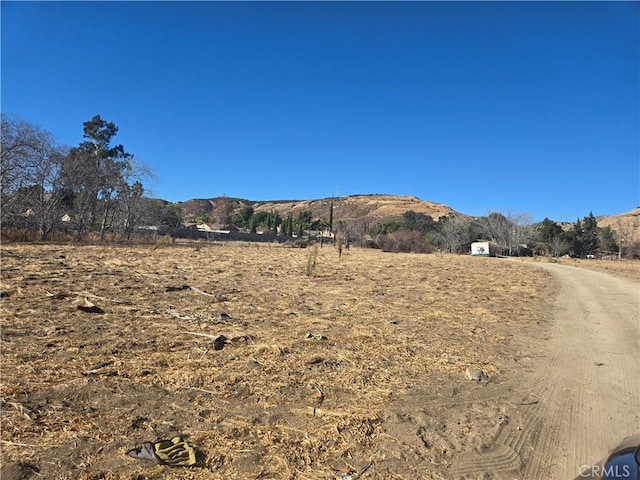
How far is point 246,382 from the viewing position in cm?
430

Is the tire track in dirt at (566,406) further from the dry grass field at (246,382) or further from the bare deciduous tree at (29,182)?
the bare deciduous tree at (29,182)

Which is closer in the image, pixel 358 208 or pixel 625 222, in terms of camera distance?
pixel 625 222

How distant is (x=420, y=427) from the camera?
11.6 feet

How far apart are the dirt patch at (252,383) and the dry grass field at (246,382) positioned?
0.06 ft

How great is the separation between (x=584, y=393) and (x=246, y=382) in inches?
149

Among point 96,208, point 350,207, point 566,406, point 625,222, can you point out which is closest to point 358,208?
point 350,207

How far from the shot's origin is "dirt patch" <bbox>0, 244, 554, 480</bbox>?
296 cm

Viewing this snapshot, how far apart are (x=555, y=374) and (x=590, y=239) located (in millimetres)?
73824

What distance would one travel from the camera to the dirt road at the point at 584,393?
10.6ft

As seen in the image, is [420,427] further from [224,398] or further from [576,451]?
[224,398]

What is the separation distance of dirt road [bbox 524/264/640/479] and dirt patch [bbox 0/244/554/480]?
282mm

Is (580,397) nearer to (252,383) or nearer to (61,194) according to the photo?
(252,383)

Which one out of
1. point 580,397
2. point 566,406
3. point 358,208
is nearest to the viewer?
point 566,406

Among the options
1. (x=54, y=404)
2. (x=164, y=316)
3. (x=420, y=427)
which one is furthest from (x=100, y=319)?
(x=420, y=427)
